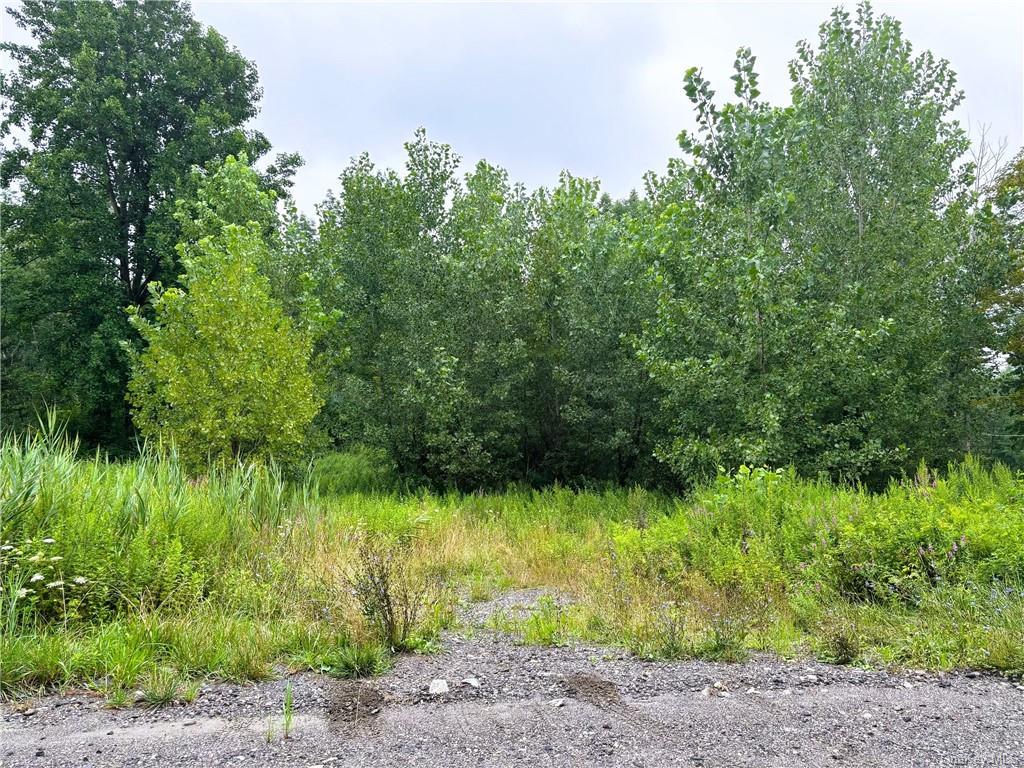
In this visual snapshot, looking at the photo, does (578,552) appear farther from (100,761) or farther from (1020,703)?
(100,761)

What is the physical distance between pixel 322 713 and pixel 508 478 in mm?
9895

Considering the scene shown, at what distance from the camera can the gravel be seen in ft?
8.04

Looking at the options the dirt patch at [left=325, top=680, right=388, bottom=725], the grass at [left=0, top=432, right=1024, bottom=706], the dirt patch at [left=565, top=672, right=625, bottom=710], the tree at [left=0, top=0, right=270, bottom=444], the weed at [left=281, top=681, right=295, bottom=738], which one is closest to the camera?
the weed at [left=281, top=681, right=295, bottom=738]

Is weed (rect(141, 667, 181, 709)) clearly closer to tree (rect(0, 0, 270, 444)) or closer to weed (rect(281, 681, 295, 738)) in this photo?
weed (rect(281, 681, 295, 738))

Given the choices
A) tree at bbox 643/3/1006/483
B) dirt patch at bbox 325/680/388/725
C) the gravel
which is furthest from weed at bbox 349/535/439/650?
tree at bbox 643/3/1006/483

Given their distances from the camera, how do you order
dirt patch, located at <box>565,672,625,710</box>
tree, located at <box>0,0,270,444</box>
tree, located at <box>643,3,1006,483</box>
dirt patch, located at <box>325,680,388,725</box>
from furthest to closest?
tree, located at <box>0,0,270,444</box>, tree, located at <box>643,3,1006,483</box>, dirt patch, located at <box>565,672,625,710</box>, dirt patch, located at <box>325,680,388,725</box>

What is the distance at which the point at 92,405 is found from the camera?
58.3 ft

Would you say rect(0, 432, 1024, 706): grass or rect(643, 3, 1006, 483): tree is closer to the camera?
rect(0, 432, 1024, 706): grass

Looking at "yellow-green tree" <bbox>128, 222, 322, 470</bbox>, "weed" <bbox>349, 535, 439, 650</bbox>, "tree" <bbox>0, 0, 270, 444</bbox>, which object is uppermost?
"tree" <bbox>0, 0, 270, 444</bbox>

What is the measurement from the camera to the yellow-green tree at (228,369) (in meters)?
9.76

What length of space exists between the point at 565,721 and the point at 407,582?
250 cm

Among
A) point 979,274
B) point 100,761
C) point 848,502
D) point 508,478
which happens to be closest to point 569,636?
point 100,761

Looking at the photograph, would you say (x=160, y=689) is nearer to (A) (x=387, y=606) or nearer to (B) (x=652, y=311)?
(A) (x=387, y=606)

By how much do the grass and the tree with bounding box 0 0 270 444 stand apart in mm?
14884
